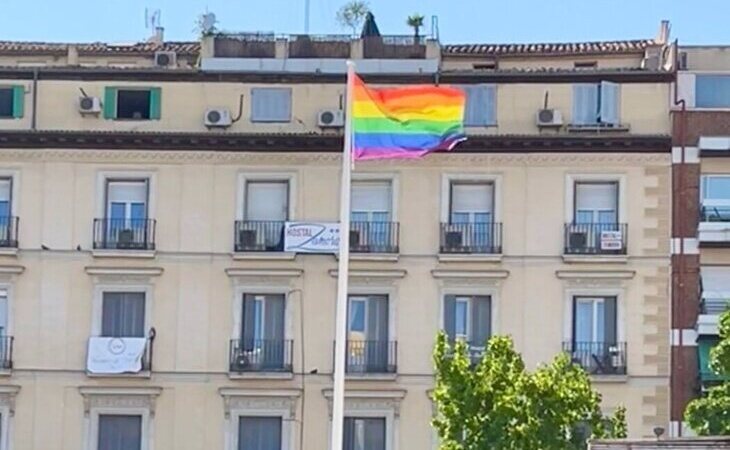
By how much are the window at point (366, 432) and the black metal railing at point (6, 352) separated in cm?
826

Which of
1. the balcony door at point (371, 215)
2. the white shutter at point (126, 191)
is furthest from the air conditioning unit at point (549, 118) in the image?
the white shutter at point (126, 191)

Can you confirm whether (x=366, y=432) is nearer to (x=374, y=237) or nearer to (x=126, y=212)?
(x=374, y=237)

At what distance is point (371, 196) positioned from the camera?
1802 inches

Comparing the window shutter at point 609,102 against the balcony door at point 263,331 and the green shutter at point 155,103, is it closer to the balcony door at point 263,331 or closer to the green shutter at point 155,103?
the balcony door at point 263,331

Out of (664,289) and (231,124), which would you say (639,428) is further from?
(231,124)

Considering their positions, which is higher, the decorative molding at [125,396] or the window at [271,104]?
the window at [271,104]

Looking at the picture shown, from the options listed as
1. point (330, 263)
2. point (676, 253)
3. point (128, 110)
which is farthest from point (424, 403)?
point (128, 110)

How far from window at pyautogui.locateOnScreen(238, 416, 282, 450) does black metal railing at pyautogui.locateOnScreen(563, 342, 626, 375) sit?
7.21 metres

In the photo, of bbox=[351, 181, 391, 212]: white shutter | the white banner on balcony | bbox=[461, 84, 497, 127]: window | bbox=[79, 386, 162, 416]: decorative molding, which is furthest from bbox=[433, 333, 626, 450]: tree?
the white banner on balcony

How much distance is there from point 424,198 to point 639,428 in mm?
7567

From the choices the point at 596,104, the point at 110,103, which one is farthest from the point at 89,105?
the point at 596,104

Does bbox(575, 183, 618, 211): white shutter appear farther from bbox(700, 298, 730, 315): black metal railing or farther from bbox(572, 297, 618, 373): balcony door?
bbox(700, 298, 730, 315): black metal railing

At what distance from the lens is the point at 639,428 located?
44.3 meters

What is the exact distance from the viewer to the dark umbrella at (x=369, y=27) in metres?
47.5
